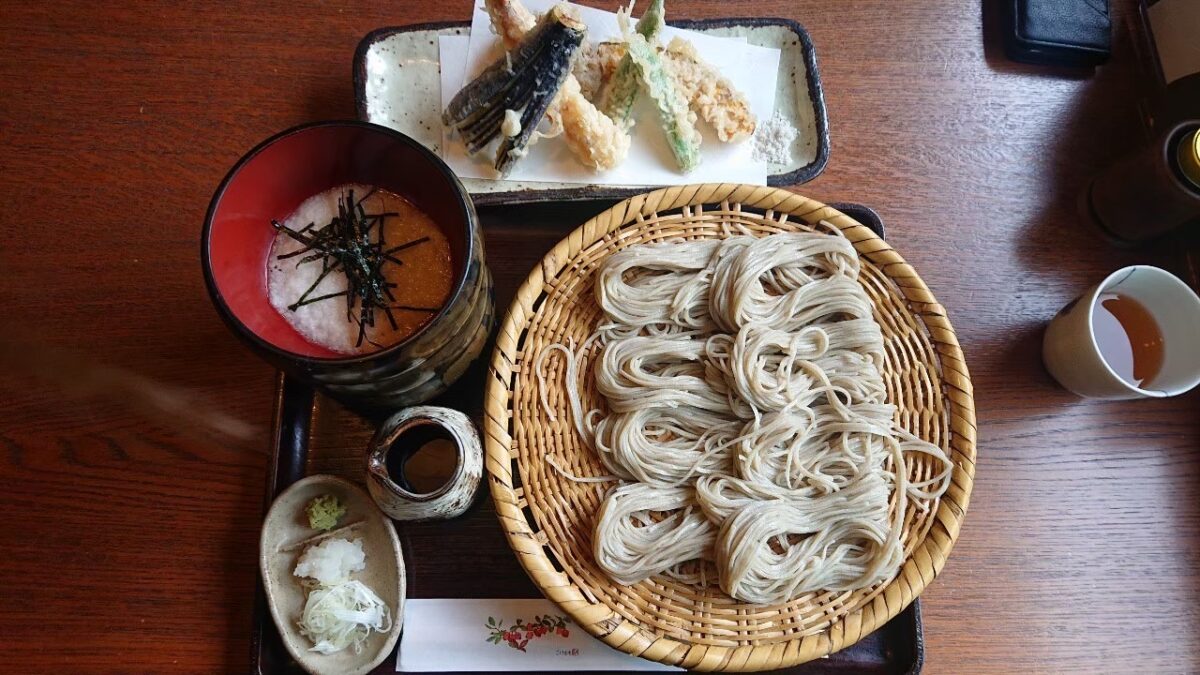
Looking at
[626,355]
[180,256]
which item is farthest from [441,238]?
[180,256]

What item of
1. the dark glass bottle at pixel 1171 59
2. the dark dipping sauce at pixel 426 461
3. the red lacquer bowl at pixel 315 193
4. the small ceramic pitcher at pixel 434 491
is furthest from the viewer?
the dark glass bottle at pixel 1171 59

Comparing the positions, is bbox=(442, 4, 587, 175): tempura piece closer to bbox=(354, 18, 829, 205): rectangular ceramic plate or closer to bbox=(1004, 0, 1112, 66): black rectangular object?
bbox=(354, 18, 829, 205): rectangular ceramic plate

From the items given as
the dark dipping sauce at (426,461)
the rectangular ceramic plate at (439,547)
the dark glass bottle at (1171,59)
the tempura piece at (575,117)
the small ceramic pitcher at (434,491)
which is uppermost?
the dark glass bottle at (1171,59)

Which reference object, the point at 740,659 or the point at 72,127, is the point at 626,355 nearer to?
the point at 740,659

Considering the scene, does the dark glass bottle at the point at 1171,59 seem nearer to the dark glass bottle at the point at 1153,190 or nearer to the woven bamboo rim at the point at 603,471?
the dark glass bottle at the point at 1153,190

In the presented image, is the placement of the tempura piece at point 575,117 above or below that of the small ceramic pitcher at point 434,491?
above

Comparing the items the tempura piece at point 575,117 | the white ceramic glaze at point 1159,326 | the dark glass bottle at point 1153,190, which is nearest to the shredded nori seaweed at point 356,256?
the tempura piece at point 575,117
